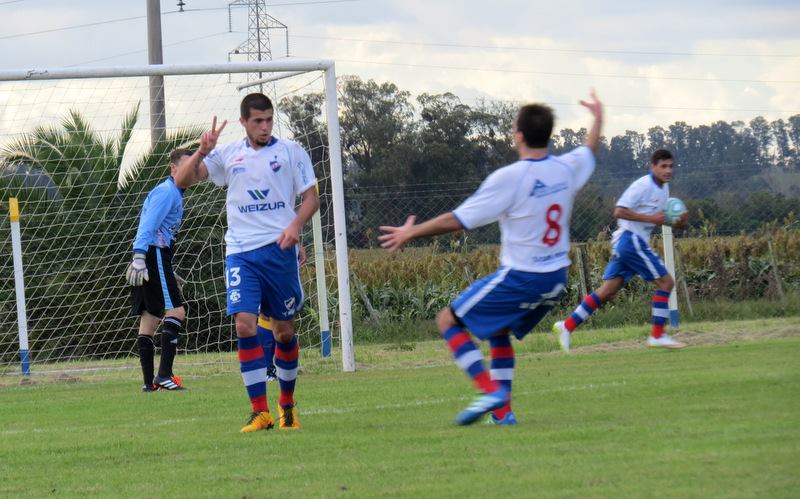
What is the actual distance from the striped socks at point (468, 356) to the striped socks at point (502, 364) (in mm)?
76

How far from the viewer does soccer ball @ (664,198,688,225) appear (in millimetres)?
12250

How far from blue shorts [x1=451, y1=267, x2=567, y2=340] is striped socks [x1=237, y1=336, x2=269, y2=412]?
1.48m

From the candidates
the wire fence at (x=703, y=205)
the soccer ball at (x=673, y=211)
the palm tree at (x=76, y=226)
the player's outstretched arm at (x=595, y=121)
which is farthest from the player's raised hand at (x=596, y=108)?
the wire fence at (x=703, y=205)

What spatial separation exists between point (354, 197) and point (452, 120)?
8.89m

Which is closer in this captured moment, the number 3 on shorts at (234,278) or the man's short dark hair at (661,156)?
the number 3 on shorts at (234,278)

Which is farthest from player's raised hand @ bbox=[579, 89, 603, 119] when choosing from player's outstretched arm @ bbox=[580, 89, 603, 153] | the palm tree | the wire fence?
the wire fence

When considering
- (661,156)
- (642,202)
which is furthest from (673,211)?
(661,156)

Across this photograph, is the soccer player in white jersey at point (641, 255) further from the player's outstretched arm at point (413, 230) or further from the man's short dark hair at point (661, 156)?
the player's outstretched arm at point (413, 230)

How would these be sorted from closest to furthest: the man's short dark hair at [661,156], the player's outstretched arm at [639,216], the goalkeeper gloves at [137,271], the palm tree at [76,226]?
the goalkeeper gloves at [137,271]
the player's outstretched arm at [639,216]
the man's short dark hair at [661,156]
the palm tree at [76,226]

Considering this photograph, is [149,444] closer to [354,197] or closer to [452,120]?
[354,197]

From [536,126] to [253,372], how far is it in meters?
2.48

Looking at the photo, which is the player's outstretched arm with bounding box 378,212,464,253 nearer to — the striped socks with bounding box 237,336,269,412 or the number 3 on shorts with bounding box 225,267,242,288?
the number 3 on shorts with bounding box 225,267,242,288

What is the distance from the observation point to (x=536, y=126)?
7137 millimetres

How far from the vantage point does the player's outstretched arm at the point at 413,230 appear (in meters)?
6.63
